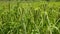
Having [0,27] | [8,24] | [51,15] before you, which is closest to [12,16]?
[8,24]

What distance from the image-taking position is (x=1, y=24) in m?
1.87

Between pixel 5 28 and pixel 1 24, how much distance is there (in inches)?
2.7

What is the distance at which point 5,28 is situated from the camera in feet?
6.00

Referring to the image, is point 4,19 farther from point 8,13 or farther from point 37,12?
point 37,12

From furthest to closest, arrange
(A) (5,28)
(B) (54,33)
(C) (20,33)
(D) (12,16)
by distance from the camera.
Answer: (D) (12,16), (A) (5,28), (B) (54,33), (C) (20,33)

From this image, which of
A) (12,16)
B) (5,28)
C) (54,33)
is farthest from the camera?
(12,16)

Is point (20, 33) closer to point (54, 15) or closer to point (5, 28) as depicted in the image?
point (5, 28)

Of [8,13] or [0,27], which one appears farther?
[8,13]

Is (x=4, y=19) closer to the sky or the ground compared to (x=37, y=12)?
closer to the ground

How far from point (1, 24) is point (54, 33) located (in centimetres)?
50

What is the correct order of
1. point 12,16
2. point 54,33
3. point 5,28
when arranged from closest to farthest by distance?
point 54,33, point 5,28, point 12,16

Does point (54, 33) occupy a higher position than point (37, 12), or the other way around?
point (37, 12)

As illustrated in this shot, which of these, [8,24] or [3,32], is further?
[8,24]

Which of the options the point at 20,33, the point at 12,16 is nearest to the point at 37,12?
the point at 20,33
